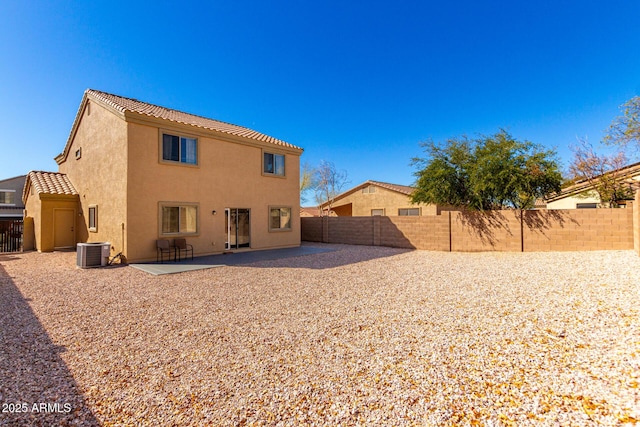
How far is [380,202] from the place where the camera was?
1032 inches

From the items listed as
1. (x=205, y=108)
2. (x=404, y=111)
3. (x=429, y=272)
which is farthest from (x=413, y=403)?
(x=404, y=111)

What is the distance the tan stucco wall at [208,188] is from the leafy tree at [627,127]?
48.5 feet

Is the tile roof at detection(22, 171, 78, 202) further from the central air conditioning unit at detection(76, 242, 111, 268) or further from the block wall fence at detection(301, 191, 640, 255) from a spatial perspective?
the block wall fence at detection(301, 191, 640, 255)

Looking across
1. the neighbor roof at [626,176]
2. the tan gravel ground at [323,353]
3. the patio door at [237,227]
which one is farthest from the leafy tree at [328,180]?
the tan gravel ground at [323,353]

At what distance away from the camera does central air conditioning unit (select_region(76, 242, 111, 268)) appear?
9.92 metres

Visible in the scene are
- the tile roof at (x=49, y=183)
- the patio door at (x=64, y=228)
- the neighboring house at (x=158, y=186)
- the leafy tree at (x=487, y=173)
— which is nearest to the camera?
the neighboring house at (x=158, y=186)

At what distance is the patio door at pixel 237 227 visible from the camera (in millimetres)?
13711

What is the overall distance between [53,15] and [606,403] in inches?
675

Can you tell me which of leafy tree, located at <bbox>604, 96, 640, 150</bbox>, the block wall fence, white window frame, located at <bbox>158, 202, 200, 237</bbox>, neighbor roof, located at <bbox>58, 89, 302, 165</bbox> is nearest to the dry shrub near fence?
the block wall fence

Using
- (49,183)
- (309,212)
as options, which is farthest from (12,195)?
(309,212)

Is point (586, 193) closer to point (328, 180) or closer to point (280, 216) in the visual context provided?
point (280, 216)

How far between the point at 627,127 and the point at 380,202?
52.9 feet

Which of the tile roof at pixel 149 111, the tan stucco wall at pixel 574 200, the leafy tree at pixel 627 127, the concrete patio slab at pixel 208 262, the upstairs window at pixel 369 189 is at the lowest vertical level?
the concrete patio slab at pixel 208 262

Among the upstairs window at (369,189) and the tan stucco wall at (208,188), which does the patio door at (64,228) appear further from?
the upstairs window at (369,189)
